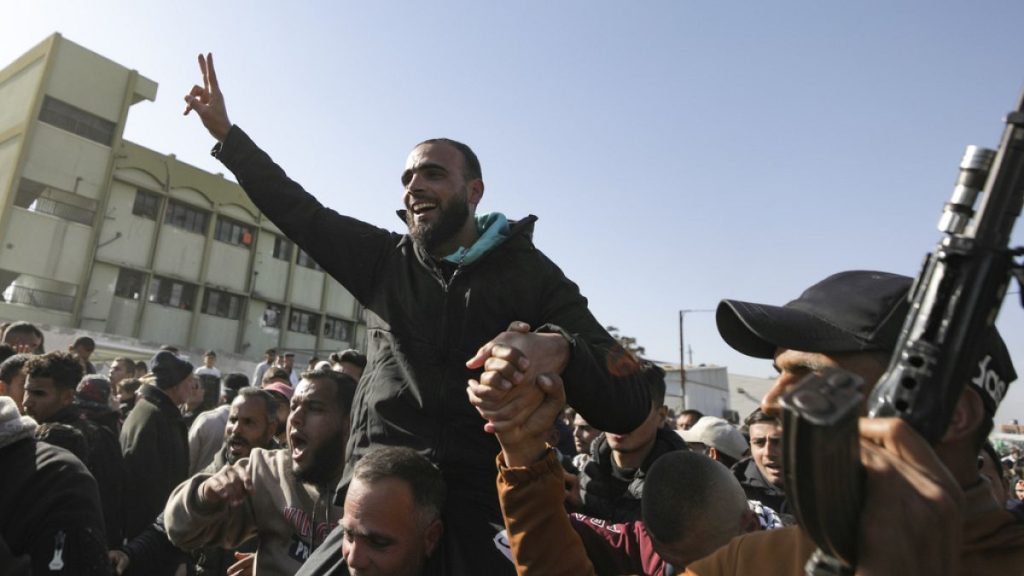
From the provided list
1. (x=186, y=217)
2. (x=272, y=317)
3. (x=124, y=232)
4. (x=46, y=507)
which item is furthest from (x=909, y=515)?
(x=272, y=317)

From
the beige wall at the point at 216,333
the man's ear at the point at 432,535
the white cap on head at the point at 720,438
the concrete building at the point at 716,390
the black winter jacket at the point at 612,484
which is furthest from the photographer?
the concrete building at the point at 716,390

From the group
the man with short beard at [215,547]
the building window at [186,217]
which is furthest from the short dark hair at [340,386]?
the building window at [186,217]

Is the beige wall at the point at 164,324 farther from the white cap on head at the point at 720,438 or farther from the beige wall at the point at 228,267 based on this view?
the white cap on head at the point at 720,438

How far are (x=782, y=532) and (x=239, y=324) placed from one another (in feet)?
110

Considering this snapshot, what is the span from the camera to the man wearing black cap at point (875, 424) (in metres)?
0.90

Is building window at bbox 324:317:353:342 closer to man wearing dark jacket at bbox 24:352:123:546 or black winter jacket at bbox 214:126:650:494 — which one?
man wearing dark jacket at bbox 24:352:123:546

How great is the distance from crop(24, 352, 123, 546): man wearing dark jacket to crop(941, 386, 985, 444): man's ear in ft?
15.1

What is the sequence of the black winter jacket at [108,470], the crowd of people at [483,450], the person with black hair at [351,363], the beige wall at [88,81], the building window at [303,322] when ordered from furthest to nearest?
1. the building window at [303,322]
2. the beige wall at [88,81]
3. the person with black hair at [351,363]
4. the black winter jacket at [108,470]
5. the crowd of people at [483,450]

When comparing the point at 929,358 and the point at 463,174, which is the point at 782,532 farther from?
the point at 463,174

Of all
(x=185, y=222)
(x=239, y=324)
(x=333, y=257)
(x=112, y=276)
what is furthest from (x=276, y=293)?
(x=333, y=257)

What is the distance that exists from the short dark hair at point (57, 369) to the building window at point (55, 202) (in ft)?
84.3

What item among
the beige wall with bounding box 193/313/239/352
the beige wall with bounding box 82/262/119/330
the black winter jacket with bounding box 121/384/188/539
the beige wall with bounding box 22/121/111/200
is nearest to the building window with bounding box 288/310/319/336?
the beige wall with bounding box 193/313/239/352

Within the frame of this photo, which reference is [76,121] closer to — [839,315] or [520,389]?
[520,389]

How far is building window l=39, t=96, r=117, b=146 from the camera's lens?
84.9 ft
